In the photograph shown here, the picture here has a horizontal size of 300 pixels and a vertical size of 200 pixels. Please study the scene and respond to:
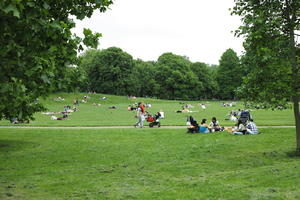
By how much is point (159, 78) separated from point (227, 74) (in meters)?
20.4

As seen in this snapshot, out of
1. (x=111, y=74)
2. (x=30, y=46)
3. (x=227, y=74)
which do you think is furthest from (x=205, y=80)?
(x=30, y=46)

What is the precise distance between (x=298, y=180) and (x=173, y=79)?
280ft

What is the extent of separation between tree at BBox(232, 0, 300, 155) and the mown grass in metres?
2.71

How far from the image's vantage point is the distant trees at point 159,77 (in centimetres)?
9431

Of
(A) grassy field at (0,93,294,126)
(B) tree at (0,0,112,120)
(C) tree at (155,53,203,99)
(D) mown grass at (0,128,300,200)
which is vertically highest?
(C) tree at (155,53,203,99)

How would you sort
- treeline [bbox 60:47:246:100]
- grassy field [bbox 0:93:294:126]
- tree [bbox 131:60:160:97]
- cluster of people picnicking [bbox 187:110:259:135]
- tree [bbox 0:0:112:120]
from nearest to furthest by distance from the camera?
tree [bbox 0:0:112:120], cluster of people picnicking [bbox 187:110:259:135], grassy field [bbox 0:93:294:126], treeline [bbox 60:47:246:100], tree [bbox 131:60:160:97]

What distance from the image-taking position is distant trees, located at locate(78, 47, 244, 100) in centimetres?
9431

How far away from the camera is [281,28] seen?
45.2 feet

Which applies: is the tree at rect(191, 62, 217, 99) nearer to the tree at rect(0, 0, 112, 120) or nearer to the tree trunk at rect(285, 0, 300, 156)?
the tree trunk at rect(285, 0, 300, 156)

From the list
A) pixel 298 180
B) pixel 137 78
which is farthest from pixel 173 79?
pixel 298 180

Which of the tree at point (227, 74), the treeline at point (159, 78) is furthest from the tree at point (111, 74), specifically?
A: the tree at point (227, 74)

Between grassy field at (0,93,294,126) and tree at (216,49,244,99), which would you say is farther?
tree at (216,49,244,99)

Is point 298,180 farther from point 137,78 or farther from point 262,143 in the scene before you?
point 137,78

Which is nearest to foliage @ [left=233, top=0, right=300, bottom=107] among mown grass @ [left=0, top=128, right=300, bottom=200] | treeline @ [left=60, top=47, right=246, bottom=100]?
mown grass @ [left=0, top=128, right=300, bottom=200]
